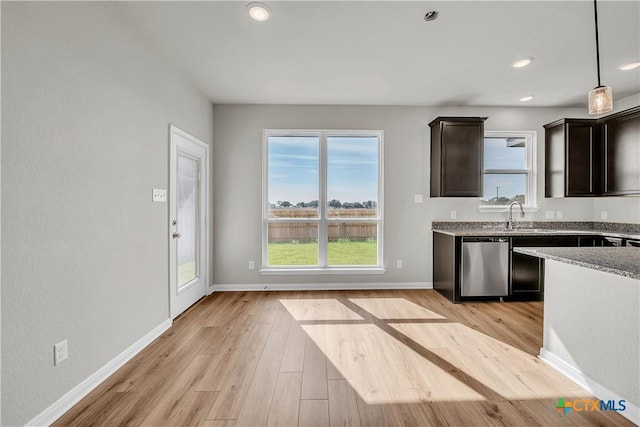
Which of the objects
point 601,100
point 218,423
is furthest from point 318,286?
point 601,100

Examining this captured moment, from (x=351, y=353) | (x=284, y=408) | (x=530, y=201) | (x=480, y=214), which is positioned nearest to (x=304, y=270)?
(x=351, y=353)

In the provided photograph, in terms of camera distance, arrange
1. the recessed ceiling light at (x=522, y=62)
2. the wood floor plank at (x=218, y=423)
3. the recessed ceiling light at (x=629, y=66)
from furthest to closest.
Result: the recessed ceiling light at (x=629, y=66) → the recessed ceiling light at (x=522, y=62) → the wood floor plank at (x=218, y=423)

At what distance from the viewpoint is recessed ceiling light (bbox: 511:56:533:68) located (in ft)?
9.30

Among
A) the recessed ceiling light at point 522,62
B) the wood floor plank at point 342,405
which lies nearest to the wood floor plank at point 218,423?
the wood floor plank at point 342,405

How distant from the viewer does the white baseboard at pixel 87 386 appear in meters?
1.58

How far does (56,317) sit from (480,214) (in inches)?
185

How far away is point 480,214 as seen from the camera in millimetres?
4191

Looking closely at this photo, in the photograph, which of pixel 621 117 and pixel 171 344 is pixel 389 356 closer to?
pixel 171 344

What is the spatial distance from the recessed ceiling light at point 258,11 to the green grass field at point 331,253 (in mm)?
2840

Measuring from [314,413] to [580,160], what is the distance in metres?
4.58

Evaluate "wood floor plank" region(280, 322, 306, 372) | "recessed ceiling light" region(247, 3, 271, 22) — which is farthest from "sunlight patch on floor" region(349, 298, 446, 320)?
"recessed ceiling light" region(247, 3, 271, 22)

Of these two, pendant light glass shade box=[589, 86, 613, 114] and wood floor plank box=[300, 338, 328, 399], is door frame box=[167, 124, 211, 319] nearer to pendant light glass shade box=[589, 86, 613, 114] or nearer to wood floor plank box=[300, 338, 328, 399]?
wood floor plank box=[300, 338, 328, 399]

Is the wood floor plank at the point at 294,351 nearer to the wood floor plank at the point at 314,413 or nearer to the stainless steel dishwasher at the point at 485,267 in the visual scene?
the wood floor plank at the point at 314,413

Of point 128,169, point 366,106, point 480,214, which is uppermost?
point 366,106
